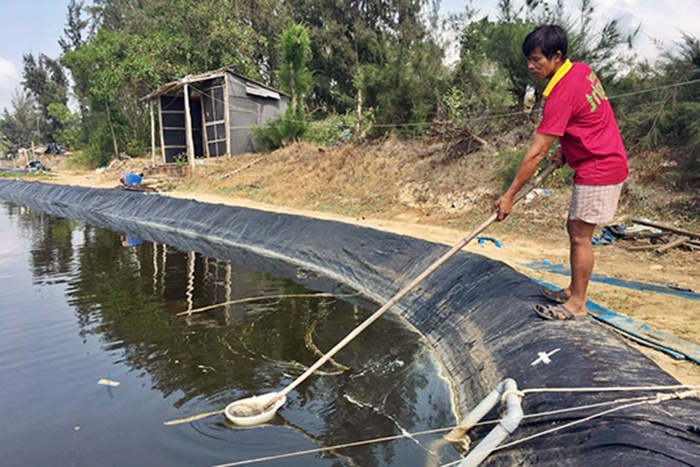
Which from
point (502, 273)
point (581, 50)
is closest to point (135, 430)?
point (502, 273)

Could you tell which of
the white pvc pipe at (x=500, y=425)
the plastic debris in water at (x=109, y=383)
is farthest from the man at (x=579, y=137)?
the plastic debris in water at (x=109, y=383)

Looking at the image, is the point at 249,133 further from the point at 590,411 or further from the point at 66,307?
the point at 590,411

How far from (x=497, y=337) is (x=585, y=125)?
4.66 ft

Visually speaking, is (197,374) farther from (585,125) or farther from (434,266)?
(585,125)

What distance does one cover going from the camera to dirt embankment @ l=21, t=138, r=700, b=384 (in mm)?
4004

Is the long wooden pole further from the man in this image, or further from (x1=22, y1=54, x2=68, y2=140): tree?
(x1=22, y1=54, x2=68, y2=140): tree

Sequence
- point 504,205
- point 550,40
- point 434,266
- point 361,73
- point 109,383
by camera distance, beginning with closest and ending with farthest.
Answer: point 550,40 → point 504,205 → point 434,266 → point 109,383 → point 361,73

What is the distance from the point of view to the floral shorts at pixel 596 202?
254 cm

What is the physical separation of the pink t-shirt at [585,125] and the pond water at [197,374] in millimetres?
1725

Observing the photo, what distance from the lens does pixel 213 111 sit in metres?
15.9

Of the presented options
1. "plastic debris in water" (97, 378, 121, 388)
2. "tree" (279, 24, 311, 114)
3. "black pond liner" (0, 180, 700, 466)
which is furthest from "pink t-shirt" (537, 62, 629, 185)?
"tree" (279, 24, 311, 114)

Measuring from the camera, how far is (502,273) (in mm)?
3740

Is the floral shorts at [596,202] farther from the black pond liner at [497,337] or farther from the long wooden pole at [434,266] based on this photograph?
the black pond liner at [497,337]

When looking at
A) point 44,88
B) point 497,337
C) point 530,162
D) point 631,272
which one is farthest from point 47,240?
point 44,88
